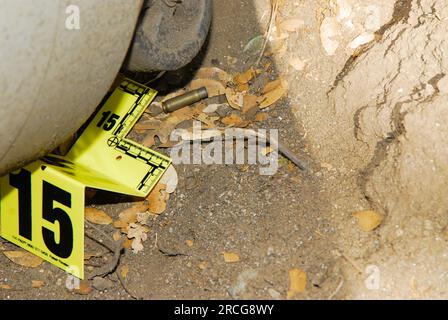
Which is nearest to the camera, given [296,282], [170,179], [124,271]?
[296,282]

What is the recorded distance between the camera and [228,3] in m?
3.58

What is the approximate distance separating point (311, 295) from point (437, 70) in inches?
36.6

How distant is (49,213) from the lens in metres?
2.97

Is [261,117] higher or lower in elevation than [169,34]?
lower

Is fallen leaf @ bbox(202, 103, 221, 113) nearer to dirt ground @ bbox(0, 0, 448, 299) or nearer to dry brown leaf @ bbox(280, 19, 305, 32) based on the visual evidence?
dirt ground @ bbox(0, 0, 448, 299)

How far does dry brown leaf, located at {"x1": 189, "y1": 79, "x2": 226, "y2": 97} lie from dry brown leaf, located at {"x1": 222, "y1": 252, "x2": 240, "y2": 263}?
2.67ft

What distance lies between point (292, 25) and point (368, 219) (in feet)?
3.28

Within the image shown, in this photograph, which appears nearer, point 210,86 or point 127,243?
point 127,243

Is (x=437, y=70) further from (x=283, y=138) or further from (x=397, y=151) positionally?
(x=283, y=138)

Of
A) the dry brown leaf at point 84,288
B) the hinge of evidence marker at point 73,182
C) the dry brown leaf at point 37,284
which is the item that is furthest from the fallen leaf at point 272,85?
the dry brown leaf at point 37,284

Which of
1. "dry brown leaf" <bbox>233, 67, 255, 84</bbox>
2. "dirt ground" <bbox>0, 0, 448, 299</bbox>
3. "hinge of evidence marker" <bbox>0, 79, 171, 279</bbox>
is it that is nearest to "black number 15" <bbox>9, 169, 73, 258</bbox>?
"hinge of evidence marker" <bbox>0, 79, 171, 279</bbox>

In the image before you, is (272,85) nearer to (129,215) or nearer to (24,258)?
(129,215)

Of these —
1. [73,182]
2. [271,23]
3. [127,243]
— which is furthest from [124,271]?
[271,23]

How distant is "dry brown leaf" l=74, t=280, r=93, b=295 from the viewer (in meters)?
2.93
